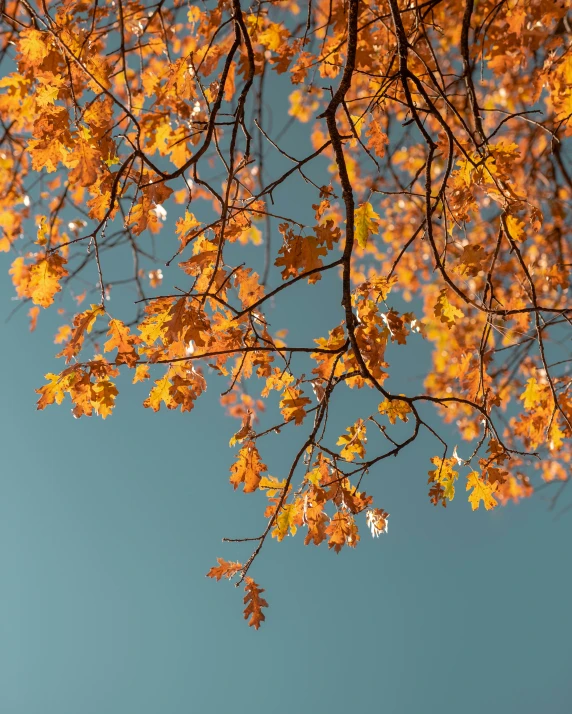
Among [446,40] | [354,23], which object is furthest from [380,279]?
[446,40]

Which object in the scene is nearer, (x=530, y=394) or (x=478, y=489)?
(x=478, y=489)

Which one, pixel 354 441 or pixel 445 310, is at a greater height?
pixel 445 310

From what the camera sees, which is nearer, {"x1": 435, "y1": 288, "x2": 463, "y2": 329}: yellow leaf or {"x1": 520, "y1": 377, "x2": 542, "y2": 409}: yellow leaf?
{"x1": 435, "y1": 288, "x2": 463, "y2": 329}: yellow leaf

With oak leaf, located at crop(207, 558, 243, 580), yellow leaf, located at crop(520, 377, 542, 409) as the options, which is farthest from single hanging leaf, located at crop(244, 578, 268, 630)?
yellow leaf, located at crop(520, 377, 542, 409)

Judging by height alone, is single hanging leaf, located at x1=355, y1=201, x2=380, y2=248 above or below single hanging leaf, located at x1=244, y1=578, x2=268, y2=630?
above

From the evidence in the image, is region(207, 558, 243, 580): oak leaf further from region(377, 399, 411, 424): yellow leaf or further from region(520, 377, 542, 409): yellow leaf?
region(520, 377, 542, 409): yellow leaf

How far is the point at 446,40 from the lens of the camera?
4117 mm

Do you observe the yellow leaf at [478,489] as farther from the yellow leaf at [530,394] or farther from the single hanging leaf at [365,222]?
the yellow leaf at [530,394]

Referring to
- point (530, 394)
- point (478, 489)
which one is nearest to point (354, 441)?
point (478, 489)

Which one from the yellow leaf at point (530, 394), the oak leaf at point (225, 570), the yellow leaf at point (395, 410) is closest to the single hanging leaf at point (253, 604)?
the oak leaf at point (225, 570)

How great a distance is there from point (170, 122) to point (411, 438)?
226cm

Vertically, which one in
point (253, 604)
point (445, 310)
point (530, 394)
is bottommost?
point (253, 604)

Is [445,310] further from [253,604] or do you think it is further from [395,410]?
[253,604]

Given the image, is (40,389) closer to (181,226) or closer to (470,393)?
(181,226)
